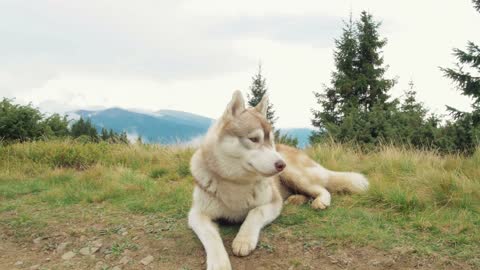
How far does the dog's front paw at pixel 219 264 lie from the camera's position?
3.12 meters

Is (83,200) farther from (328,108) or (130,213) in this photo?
(328,108)

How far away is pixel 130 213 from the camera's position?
4762 mm

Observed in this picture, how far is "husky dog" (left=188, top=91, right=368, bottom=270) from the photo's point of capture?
3.49 meters

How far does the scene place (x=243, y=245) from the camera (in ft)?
11.1

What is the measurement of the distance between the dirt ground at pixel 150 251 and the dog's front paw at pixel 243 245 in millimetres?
52

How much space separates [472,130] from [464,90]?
4063 millimetres

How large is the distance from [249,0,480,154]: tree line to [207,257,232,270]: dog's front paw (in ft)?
20.4

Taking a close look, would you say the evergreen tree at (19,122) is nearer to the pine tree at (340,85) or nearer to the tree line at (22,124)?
the tree line at (22,124)

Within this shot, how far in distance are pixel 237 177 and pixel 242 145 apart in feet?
0.95

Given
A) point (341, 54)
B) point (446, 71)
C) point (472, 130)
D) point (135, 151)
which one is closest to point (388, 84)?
point (341, 54)

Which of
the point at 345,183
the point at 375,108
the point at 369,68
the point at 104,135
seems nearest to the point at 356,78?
the point at 369,68

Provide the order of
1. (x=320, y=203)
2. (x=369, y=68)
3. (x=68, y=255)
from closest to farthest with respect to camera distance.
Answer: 1. (x=68, y=255)
2. (x=320, y=203)
3. (x=369, y=68)

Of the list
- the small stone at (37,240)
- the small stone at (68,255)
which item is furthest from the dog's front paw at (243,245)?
the small stone at (37,240)

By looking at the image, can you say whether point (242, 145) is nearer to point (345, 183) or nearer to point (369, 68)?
point (345, 183)
